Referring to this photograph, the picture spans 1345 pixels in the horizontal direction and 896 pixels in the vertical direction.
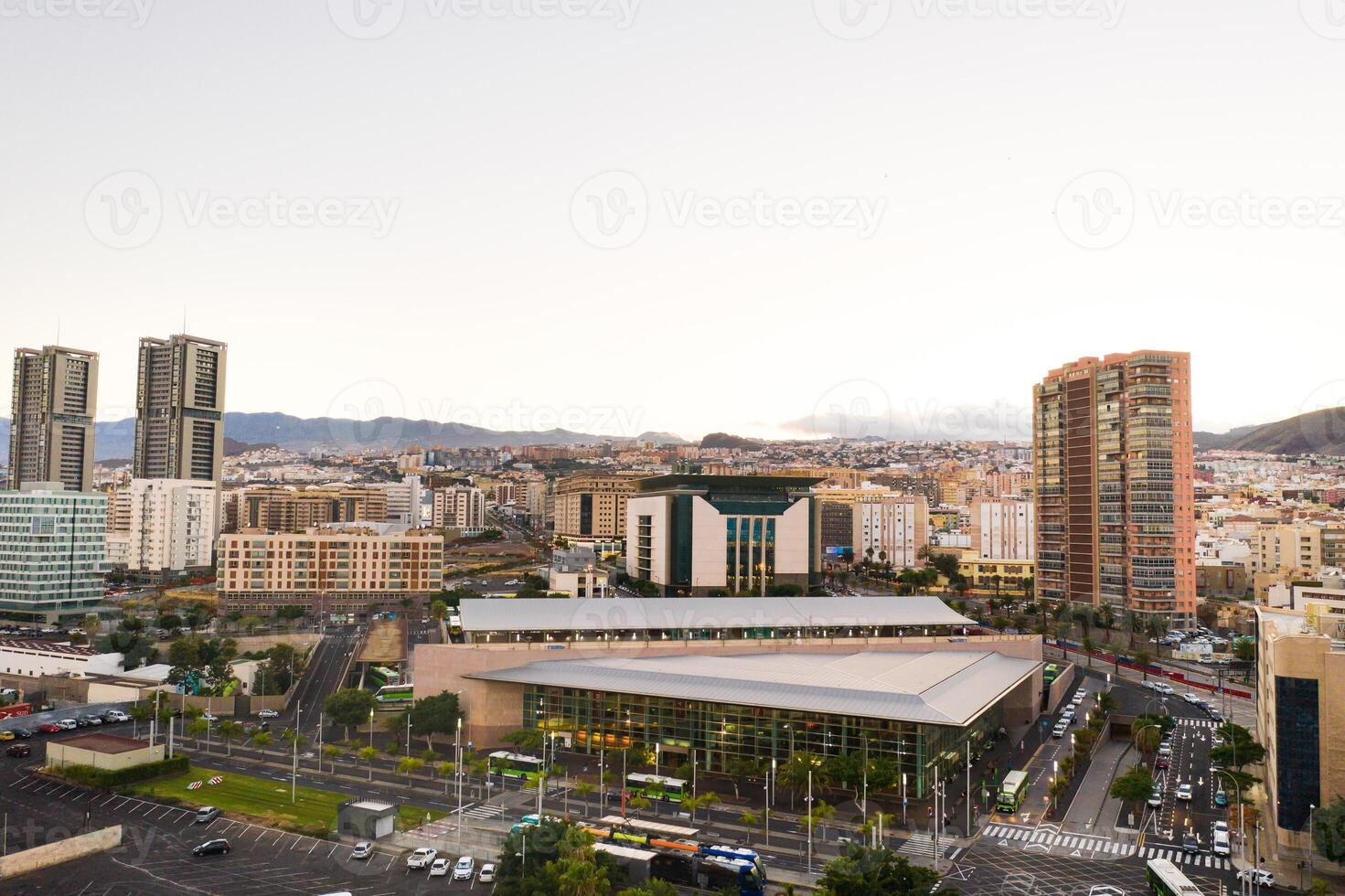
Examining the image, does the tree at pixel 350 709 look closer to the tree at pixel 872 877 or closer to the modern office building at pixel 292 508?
the tree at pixel 872 877

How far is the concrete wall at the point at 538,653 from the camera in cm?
3856

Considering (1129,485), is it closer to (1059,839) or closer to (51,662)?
(1059,839)

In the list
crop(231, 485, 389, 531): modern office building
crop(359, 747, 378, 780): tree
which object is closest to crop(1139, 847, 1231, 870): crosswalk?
crop(359, 747, 378, 780): tree

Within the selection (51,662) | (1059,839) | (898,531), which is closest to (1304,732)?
(1059,839)

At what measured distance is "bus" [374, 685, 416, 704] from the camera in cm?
4372

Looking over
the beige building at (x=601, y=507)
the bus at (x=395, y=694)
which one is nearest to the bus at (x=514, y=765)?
the bus at (x=395, y=694)

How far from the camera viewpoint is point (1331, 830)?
2381cm

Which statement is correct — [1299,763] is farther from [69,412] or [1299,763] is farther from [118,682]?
[69,412]

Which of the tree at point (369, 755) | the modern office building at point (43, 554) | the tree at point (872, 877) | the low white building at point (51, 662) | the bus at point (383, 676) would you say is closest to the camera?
the tree at point (872, 877)

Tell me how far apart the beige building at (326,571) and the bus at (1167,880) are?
207ft

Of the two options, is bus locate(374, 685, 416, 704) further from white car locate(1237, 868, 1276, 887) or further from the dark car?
white car locate(1237, 868, 1276, 887)

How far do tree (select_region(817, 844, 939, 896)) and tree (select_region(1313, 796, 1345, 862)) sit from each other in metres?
11.4

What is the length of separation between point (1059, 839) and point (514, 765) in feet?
58.6

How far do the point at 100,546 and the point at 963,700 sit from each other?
228 ft
